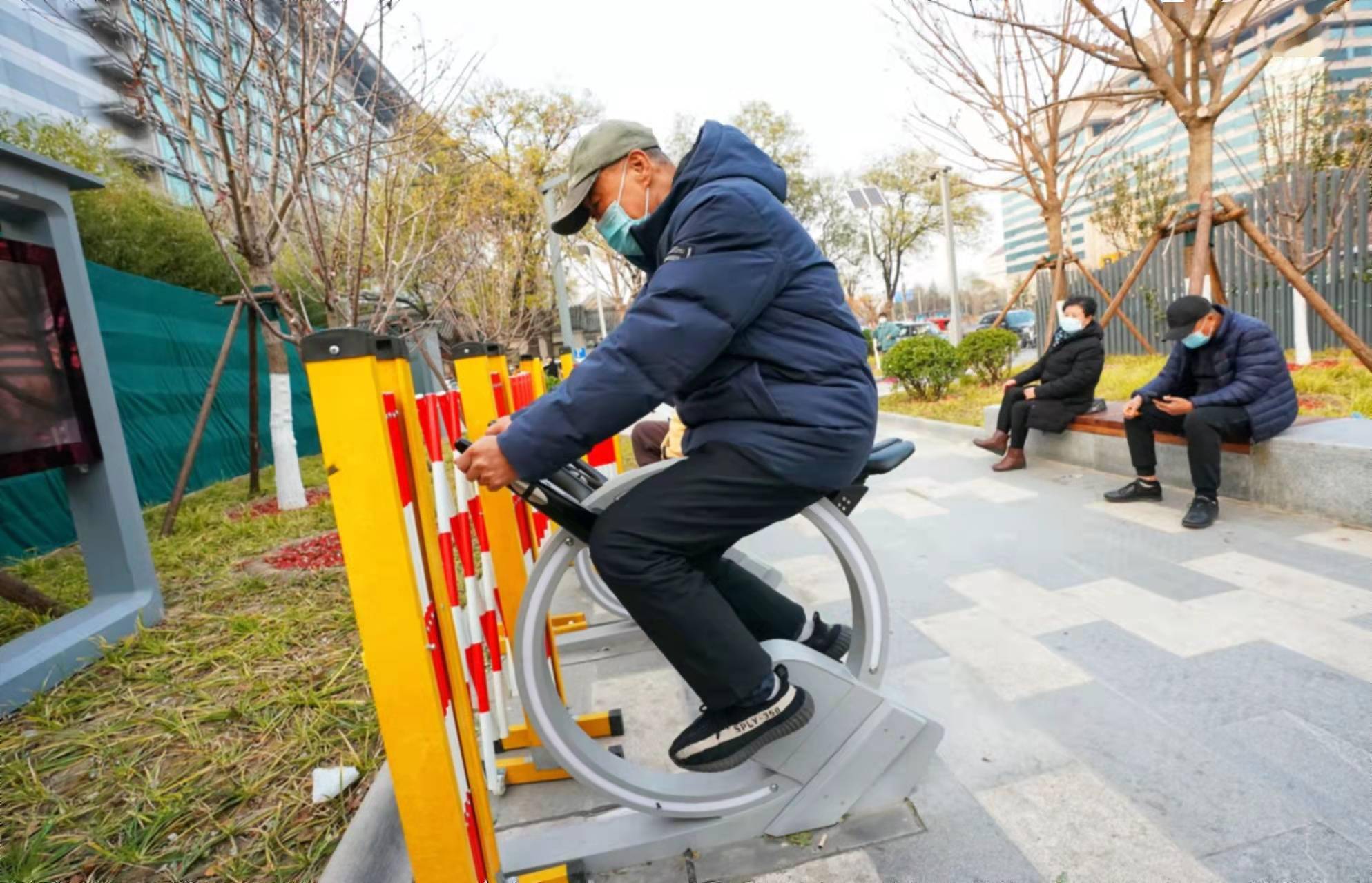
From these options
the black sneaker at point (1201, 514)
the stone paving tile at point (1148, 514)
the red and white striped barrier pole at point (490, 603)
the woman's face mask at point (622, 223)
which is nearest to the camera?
the woman's face mask at point (622, 223)

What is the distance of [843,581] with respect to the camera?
3668 mm

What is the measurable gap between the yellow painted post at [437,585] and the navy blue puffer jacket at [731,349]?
19 cm

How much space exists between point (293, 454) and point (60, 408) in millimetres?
3332

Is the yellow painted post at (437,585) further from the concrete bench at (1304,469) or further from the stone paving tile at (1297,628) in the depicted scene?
the concrete bench at (1304,469)

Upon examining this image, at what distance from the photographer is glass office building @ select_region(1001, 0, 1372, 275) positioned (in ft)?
26.5

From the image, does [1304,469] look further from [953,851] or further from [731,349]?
[731,349]

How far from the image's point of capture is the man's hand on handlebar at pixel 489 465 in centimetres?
163

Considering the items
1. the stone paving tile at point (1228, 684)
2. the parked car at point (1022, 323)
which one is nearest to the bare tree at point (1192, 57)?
the stone paving tile at point (1228, 684)

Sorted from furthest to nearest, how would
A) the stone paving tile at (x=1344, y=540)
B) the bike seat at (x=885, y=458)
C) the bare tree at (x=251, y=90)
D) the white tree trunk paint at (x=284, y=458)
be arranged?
the white tree trunk paint at (x=284, y=458) → the bare tree at (x=251, y=90) → the stone paving tile at (x=1344, y=540) → the bike seat at (x=885, y=458)

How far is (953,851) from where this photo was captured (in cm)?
177

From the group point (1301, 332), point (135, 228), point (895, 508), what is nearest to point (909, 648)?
point (895, 508)

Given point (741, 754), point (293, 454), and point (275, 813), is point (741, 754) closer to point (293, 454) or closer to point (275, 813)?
point (275, 813)

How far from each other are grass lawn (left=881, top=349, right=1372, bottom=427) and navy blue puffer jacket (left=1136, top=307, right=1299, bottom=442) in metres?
Result: 1.45

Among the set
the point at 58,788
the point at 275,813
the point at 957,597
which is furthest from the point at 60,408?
the point at 957,597
